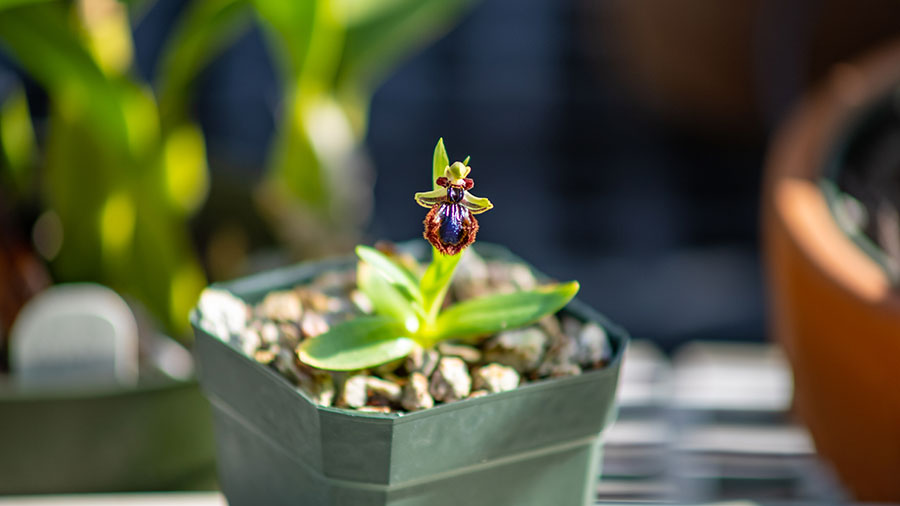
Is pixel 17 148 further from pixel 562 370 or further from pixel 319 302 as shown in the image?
pixel 562 370

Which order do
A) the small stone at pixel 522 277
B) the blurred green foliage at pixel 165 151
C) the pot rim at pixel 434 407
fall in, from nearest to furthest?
the pot rim at pixel 434 407
the small stone at pixel 522 277
the blurred green foliage at pixel 165 151

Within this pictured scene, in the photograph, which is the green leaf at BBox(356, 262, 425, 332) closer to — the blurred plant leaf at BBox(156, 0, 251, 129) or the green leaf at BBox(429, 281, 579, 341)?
the green leaf at BBox(429, 281, 579, 341)

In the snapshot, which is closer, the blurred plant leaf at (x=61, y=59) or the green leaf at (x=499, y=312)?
the green leaf at (x=499, y=312)

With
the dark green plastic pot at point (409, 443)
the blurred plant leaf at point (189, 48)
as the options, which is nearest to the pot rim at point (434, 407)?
the dark green plastic pot at point (409, 443)

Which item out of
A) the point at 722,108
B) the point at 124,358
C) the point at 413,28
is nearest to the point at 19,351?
the point at 124,358

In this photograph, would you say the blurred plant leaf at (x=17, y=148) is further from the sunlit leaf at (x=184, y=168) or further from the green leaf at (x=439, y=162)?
the green leaf at (x=439, y=162)

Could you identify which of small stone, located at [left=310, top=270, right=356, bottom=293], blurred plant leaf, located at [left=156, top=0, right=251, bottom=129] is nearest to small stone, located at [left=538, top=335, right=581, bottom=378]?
small stone, located at [left=310, top=270, right=356, bottom=293]

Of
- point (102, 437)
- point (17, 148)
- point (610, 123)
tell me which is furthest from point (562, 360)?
point (610, 123)

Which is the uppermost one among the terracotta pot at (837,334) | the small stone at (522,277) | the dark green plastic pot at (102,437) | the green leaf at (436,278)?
the green leaf at (436,278)
